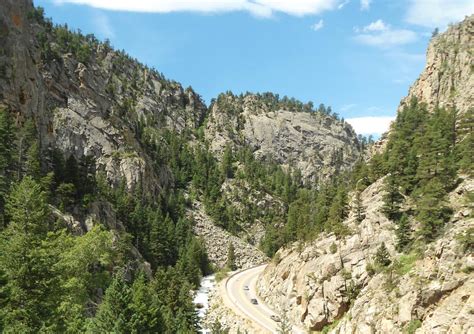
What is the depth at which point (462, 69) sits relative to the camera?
95.6 m

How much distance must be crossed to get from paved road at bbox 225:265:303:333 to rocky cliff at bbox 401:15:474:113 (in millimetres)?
55087

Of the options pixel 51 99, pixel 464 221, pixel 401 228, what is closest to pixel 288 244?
pixel 401 228

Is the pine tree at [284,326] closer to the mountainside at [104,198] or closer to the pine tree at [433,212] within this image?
the mountainside at [104,198]

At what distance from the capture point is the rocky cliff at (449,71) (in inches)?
3600

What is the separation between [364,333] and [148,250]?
5400 cm

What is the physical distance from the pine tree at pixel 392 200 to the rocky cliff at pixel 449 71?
37.5 metres

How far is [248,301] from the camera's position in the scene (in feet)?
235

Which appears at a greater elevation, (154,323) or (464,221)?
(464,221)

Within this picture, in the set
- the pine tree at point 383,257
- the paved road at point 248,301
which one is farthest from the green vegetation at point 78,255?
the pine tree at point 383,257

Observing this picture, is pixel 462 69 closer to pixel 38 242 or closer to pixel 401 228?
pixel 401 228

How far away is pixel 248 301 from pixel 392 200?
102 ft

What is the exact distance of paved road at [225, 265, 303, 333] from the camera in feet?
195

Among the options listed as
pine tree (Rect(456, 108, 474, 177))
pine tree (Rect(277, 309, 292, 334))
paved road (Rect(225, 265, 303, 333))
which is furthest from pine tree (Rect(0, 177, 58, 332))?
pine tree (Rect(456, 108, 474, 177))

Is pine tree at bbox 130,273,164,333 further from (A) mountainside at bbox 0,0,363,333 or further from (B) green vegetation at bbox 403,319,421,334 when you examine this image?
(B) green vegetation at bbox 403,319,421,334
